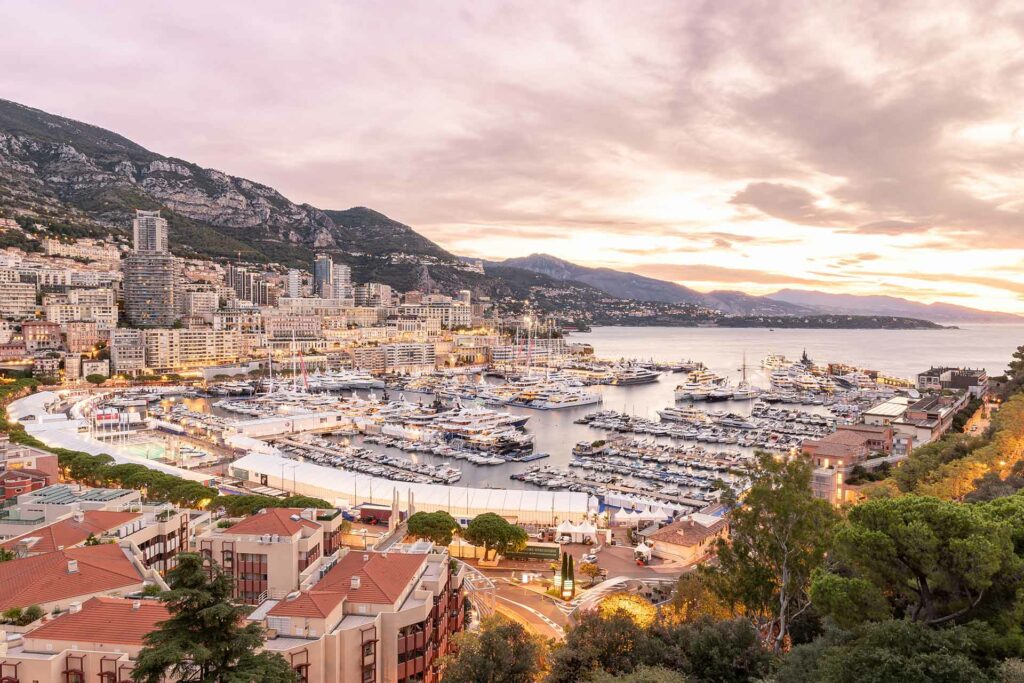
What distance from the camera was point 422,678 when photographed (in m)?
9.50

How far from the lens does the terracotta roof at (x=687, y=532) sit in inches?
659

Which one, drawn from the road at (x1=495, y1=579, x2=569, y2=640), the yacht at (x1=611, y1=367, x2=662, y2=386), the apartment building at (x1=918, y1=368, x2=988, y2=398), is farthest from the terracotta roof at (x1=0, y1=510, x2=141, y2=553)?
the yacht at (x1=611, y1=367, x2=662, y2=386)

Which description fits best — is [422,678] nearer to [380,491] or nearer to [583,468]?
[380,491]

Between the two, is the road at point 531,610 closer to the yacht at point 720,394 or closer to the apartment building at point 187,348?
the yacht at point 720,394

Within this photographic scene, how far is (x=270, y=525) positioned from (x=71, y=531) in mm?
3834

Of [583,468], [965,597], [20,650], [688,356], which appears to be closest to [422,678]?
[20,650]

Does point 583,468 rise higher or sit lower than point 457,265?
lower

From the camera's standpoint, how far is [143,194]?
10731 centimetres

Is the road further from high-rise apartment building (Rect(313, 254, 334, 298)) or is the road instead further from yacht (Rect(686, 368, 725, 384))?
high-rise apartment building (Rect(313, 254, 334, 298))

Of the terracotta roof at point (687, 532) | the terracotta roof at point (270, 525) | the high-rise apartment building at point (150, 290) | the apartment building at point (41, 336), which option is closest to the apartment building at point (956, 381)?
the terracotta roof at point (687, 532)


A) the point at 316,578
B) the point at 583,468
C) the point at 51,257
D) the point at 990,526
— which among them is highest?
the point at 51,257

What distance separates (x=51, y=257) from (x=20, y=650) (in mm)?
81076

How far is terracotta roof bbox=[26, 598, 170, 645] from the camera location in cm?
800

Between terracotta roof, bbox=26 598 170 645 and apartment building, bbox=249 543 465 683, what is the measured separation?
1.38 metres
